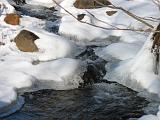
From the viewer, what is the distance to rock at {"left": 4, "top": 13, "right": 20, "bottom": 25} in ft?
36.3

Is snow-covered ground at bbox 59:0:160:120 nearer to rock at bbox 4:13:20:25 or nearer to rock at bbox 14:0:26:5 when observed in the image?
rock at bbox 4:13:20:25

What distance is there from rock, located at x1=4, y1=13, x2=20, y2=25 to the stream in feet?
13.2

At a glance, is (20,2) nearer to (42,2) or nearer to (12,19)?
(42,2)

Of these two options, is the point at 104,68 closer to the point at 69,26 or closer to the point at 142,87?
the point at 142,87

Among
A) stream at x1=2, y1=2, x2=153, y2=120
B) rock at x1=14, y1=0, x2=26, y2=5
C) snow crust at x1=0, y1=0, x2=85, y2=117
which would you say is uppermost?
stream at x1=2, y1=2, x2=153, y2=120

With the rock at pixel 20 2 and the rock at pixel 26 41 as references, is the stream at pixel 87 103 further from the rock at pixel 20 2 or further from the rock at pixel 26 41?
the rock at pixel 20 2

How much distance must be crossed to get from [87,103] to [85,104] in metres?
0.05

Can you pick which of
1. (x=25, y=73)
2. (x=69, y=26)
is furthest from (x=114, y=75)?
(x=69, y=26)

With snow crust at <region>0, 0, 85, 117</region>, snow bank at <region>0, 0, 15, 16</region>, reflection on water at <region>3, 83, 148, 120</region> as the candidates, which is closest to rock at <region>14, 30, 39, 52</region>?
snow crust at <region>0, 0, 85, 117</region>

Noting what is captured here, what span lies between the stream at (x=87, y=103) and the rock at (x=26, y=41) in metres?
1.89

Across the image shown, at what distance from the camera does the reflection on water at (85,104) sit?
6160 millimetres

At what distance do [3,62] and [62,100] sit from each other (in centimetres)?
218

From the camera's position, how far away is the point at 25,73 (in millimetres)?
7723

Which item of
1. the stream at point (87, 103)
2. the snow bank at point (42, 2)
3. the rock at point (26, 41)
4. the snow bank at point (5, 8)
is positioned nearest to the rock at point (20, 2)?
the snow bank at point (42, 2)
